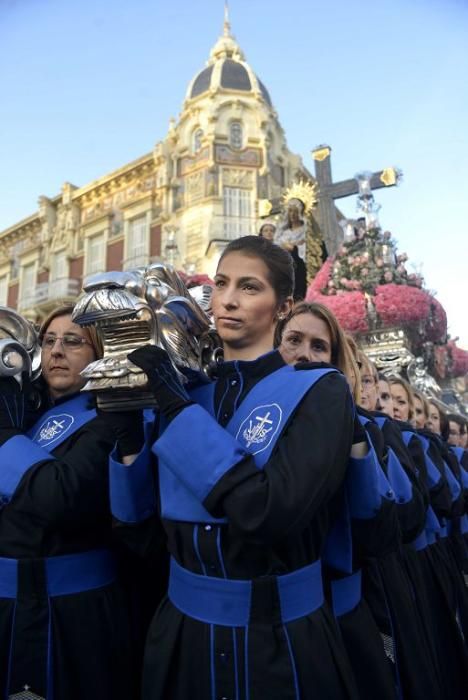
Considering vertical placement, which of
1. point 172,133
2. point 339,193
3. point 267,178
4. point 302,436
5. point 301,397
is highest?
point 172,133

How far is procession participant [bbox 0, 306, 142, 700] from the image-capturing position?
169 cm

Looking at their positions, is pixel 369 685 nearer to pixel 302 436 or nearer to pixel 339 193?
pixel 302 436

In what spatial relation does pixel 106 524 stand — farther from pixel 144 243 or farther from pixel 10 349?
pixel 144 243

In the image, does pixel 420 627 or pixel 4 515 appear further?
pixel 420 627

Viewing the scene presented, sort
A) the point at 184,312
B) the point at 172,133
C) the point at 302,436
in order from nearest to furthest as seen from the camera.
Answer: the point at 302,436 → the point at 184,312 → the point at 172,133

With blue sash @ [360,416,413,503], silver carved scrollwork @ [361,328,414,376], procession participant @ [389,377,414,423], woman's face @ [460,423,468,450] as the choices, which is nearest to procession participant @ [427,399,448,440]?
procession participant @ [389,377,414,423]

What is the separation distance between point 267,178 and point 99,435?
2149cm

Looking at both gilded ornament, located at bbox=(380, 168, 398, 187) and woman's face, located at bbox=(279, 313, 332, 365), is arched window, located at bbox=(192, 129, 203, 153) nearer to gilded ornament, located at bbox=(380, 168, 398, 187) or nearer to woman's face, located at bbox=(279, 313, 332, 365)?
gilded ornament, located at bbox=(380, 168, 398, 187)

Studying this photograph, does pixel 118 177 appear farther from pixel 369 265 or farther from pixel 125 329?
pixel 125 329

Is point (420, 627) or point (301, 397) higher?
point (301, 397)

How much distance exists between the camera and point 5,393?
182 centimetres

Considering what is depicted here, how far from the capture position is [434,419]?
5266 millimetres

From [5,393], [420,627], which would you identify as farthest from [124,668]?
[420,627]

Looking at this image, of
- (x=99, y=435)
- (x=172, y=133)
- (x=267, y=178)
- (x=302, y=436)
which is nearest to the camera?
(x=302, y=436)
